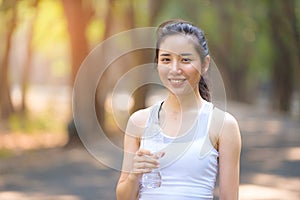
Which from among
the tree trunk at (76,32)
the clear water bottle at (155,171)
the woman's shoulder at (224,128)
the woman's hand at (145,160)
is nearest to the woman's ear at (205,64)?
the woman's shoulder at (224,128)

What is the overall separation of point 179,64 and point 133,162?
412mm

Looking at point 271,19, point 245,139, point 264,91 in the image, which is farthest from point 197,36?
point 264,91

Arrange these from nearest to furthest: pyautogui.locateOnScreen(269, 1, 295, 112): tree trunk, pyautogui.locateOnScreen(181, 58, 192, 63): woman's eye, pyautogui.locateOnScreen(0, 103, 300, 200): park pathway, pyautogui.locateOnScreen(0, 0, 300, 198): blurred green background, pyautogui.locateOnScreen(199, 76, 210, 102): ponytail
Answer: pyautogui.locateOnScreen(181, 58, 192, 63): woman's eye
pyautogui.locateOnScreen(199, 76, 210, 102): ponytail
pyautogui.locateOnScreen(0, 103, 300, 200): park pathway
pyautogui.locateOnScreen(0, 0, 300, 198): blurred green background
pyautogui.locateOnScreen(269, 1, 295, 112): tree trunk

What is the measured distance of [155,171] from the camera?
8.92ft

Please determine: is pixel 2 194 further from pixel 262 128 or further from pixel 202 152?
pixel 262 128

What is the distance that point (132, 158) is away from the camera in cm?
284

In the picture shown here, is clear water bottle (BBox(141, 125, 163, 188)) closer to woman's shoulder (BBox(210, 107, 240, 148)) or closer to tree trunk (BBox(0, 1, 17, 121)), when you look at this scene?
woman's shoulder (BBox(210, 107, 240, 148))

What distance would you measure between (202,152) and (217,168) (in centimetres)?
11

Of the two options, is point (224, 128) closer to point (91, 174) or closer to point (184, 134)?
point (184, 134)

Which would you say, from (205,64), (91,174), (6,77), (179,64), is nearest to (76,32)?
(91,174)

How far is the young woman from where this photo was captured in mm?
2791

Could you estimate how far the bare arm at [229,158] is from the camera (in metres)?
2.82

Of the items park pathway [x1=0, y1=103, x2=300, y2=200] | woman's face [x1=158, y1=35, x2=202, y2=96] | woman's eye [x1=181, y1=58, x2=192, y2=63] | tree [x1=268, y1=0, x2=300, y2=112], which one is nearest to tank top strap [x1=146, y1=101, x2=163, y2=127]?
woman's face [x1=158, y1=35, x2=202, y2=96]

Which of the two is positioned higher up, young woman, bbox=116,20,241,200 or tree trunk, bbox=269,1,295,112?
tree trunk, bbox=269,1,295,112
